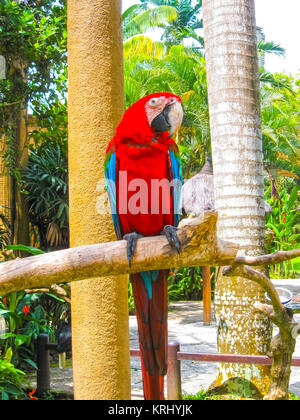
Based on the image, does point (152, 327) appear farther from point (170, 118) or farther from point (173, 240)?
point (170, 118)

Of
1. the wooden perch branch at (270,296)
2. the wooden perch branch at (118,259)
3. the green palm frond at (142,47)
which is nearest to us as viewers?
the wooden perch branch at (118,259)

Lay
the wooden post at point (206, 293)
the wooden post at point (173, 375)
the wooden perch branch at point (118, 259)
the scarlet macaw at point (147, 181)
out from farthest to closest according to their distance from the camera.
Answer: the wooden post at point (206, 293) → the wooden post at point (173, 375) → the scarlet macaw at point (147, 181) → the wooden perch branch at point (118, 259)

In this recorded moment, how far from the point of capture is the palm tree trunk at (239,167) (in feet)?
7.80

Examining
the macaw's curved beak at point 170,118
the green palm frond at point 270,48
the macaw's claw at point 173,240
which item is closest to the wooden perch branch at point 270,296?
the macaw's claw at point 173,240

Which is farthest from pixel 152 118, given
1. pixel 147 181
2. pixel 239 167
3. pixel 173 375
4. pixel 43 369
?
pixel 43 369

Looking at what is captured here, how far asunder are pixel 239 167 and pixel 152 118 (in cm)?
110

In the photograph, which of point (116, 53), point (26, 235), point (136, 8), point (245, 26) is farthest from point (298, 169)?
point (116, 53)

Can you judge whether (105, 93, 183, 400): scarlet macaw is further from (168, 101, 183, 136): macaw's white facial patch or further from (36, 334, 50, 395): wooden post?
(36, 334, 50, 395): wooden post

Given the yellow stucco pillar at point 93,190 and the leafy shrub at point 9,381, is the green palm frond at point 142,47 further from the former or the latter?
the yellow stucco pillar at point 93,190

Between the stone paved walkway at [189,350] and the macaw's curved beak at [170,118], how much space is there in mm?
1995

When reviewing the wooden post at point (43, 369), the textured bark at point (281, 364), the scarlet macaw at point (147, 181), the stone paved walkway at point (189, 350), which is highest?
the scarlet macaw at point (147, 181)

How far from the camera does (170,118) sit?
1.36m

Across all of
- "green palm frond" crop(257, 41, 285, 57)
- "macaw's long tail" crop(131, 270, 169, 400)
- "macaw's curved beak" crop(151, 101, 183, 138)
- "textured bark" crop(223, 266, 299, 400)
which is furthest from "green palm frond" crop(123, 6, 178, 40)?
"macaw's long tail" crop(131, 270, 169, 400)

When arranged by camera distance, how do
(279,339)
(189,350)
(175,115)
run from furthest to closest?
(189,350), (279,339), (175,115)
